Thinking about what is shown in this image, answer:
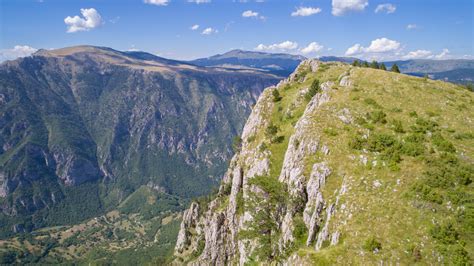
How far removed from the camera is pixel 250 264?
97312 mm

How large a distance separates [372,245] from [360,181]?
16680 millimetres

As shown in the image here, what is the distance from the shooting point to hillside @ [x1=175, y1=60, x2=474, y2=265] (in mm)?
60406

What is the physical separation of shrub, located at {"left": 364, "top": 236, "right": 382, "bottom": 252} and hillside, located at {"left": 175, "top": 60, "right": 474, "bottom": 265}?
0.17m

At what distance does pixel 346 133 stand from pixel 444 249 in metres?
38.1

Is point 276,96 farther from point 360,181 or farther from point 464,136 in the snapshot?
point 360,181

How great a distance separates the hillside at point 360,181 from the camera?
6041cm

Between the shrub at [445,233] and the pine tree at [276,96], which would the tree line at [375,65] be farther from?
the shrub at [445,233]

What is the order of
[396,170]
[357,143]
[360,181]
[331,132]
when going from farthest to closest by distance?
[331,132] < [357,143] < [360,181] < [396,170]

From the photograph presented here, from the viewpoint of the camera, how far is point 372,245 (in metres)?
59.7

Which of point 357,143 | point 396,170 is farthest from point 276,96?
point 396,170

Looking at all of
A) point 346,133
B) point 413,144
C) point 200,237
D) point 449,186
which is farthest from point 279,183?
point 200,237

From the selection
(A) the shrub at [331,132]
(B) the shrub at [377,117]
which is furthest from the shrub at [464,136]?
(A) the shrub at [331,132]

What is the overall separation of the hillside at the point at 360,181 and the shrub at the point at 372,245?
17 centimetres

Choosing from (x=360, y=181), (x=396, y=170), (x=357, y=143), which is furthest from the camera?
(x=357, y=143)
